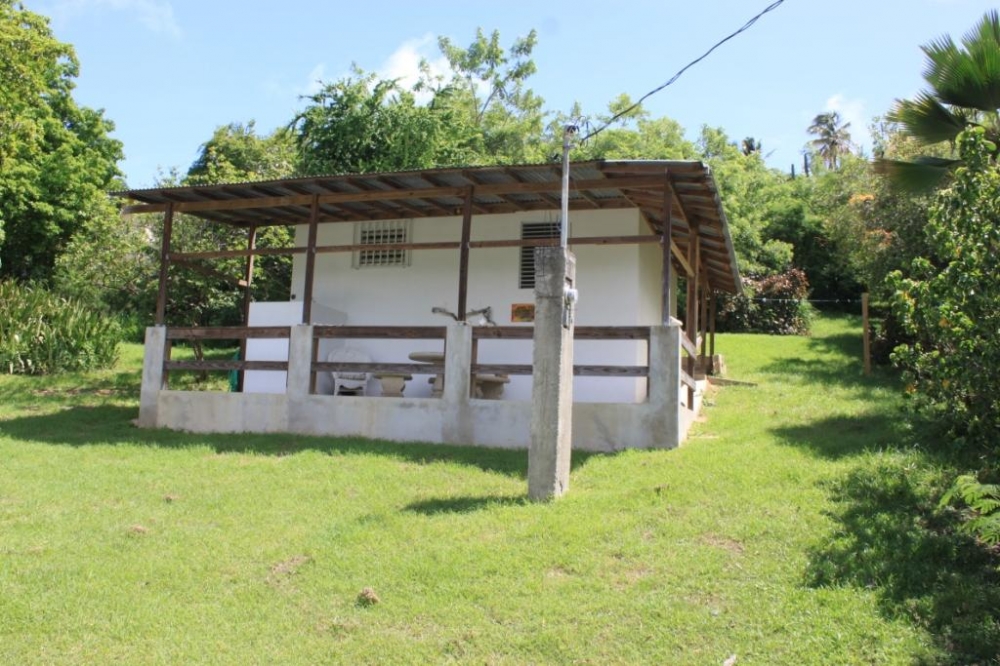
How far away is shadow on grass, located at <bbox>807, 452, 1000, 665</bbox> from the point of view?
4812 millimetres

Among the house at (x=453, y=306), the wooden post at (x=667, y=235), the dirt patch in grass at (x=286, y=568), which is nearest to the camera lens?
the dirt patch in grass at (x=286, y=568)

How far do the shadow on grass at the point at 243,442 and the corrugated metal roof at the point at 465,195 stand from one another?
11.5ft

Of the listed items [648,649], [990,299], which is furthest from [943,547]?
[648,649]

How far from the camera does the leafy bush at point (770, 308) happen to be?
1073 inches

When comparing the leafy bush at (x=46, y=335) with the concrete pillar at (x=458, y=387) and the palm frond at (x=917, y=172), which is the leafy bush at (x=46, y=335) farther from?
the palm frond at (x=917, y=172)

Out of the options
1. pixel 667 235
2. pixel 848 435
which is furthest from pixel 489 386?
pixel 848 435

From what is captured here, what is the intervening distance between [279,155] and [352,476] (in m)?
19.3

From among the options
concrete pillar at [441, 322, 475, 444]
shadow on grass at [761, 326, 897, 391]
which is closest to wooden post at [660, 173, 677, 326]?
concrete pillar at [441, 322, 475, 444]

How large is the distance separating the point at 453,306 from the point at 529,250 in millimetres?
1525

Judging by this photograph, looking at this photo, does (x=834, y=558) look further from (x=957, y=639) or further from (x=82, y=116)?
(x=82, y=116)

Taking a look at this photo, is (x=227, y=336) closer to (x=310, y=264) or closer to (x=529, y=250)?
(x=310, y=264)

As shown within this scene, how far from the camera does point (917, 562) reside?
5.71 meters

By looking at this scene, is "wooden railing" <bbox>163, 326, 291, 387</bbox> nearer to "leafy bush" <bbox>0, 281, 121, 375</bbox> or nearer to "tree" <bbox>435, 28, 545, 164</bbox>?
"leafy bush" <bbox>0, 281, 121, 375</bbox>

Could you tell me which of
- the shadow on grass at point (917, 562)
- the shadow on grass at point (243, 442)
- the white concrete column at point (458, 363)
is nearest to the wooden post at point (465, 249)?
the white concrete column at point (458, 363)
